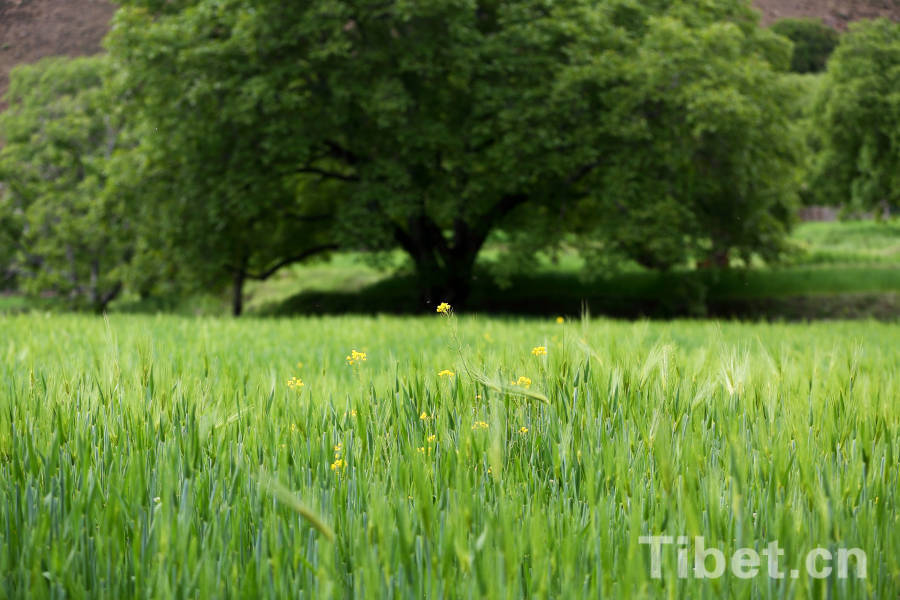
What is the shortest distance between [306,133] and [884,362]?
45.1ft

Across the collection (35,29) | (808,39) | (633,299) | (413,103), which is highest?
(808,39)

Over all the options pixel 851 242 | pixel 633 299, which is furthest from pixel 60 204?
pixel 851 242

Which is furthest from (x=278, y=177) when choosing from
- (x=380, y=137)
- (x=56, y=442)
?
(x=56, y=442)

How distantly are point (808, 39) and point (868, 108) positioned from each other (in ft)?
17.7

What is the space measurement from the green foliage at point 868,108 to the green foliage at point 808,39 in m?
0.99

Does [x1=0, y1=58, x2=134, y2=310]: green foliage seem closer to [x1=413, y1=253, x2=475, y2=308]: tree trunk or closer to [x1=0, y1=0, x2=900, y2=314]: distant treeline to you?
[x1=0, y1=0, x2=900, y2=314]: distant treeline

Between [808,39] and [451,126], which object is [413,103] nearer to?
[451,126]

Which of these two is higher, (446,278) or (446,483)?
(446,278)

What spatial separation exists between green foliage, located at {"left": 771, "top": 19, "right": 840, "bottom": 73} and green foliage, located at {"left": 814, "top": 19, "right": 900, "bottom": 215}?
38.9 inches

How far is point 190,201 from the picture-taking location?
17188 millimetres

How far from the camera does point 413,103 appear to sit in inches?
609

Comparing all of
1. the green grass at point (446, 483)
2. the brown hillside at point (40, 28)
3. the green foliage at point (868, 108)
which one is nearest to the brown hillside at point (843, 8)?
the brown hillside at point (40, 28)

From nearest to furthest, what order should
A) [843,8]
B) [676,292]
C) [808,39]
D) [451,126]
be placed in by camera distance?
[843,8], [451,126], [676,292], [808,39]

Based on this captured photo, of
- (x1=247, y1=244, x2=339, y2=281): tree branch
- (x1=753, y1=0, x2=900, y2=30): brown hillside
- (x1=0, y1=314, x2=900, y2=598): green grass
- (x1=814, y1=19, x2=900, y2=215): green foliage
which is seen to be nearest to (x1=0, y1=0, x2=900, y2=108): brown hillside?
(x1=753, y1=0, x2=900, y2=30): brown hillside
